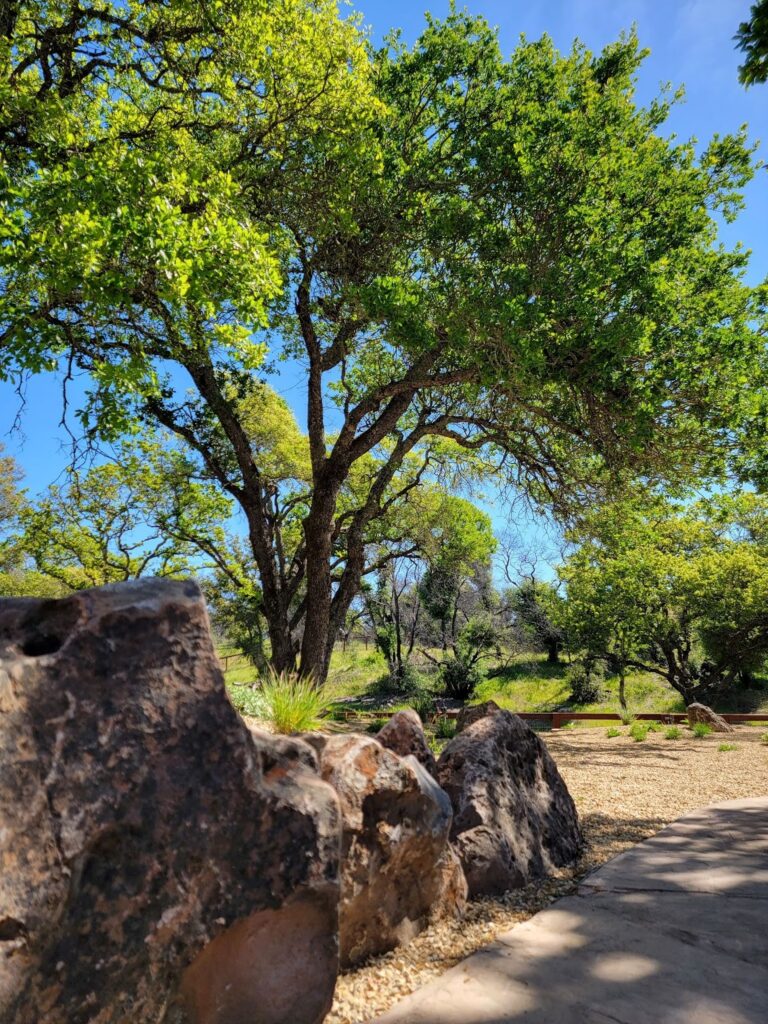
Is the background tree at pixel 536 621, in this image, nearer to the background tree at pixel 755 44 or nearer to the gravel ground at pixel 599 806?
the gravel ground at pixel 599 806

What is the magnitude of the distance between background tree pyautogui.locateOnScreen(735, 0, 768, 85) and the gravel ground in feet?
17.0

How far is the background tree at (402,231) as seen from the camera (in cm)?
703

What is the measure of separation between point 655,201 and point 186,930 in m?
11.1

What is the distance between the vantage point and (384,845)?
288cm

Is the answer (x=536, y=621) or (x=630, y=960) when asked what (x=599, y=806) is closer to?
(x=630, y=960)

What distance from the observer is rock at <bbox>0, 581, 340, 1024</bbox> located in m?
1.67

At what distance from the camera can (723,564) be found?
1941 cm

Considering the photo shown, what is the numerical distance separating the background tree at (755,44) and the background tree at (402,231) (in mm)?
3866

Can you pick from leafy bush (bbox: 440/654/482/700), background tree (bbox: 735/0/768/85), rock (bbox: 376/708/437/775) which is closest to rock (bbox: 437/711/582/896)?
rock (bbox: 376/708/437/775)

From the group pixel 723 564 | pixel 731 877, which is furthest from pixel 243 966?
pixel 723 564

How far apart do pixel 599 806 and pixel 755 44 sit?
20.0ft

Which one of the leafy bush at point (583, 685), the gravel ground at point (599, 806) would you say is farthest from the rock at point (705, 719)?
the leafy bush at point (583, 685)

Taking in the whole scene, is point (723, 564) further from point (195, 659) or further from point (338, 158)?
point (195, 659)

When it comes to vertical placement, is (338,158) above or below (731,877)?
above
